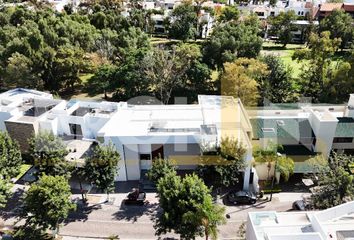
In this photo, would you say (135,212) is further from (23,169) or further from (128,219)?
(23,169)

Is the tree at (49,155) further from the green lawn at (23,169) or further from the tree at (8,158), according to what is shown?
the green lawn at (23,169)

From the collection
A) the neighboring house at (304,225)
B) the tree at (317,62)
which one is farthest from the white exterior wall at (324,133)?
the tree at (317,62)

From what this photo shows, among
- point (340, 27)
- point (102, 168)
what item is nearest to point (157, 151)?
point (102, 168)

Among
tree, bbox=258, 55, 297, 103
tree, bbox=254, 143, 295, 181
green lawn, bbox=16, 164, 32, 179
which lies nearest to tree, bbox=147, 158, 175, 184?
tree, bbox=254, 143, 295, 181

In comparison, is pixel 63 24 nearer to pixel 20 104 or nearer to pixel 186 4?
pixel 20 104

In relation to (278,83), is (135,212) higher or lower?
lower

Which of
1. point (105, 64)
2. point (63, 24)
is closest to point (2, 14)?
point (63, 24)
